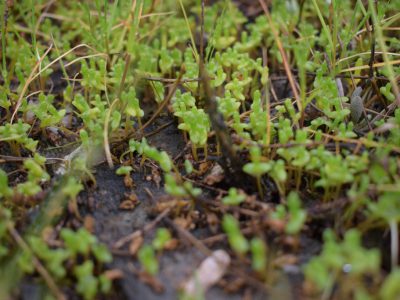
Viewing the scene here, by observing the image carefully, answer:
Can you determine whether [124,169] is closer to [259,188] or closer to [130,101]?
[130,101]

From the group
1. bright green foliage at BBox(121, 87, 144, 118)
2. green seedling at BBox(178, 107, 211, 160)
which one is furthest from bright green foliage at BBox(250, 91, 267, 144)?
bright green foliage at BBox(121, 87, 144, 118)

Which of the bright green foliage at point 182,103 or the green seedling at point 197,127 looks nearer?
the green seedling at point 197,127

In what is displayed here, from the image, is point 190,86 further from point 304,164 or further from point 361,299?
point 361,299

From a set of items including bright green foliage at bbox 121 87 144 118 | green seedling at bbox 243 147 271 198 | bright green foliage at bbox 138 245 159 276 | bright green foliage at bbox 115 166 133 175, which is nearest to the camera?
bright green foliage at bbox 138 245 159 276

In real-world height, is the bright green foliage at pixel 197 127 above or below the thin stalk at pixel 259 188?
above

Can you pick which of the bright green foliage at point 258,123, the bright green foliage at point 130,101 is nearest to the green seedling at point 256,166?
the bright green foliage at point 258,123

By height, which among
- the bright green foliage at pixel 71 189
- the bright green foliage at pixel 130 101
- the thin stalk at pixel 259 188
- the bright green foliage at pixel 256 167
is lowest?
the thin stalk at pixel 259 188

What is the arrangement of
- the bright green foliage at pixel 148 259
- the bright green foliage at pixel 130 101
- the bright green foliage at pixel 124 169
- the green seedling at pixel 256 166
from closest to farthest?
the bright green foliage at pixel 148 259 → the green seedling at pixel 256 166 → the bright green foliage at pixel 124 169 → the bright green foliage at pixel 130 101

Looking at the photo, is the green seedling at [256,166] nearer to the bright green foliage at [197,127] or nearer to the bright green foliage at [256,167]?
the bright green foliage at [256,167]

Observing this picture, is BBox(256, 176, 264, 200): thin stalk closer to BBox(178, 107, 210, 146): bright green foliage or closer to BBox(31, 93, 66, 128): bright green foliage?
BBox(178, 107, 210, 146): bright green foliage

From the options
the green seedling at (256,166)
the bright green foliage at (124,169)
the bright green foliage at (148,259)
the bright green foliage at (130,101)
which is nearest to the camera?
the bright green foliage at (148,259)

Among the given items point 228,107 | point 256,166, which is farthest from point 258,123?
point 256,166
